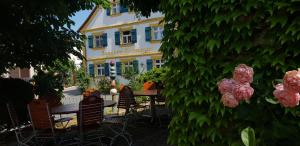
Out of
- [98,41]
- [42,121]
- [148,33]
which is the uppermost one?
[148,33]

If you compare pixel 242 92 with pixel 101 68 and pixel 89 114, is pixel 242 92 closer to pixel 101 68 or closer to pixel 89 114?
pixel 89 114

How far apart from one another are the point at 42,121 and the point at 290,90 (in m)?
5.48

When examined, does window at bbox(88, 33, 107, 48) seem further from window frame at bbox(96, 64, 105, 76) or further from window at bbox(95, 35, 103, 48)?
window frame at bbox(96, 64, 105, 76)

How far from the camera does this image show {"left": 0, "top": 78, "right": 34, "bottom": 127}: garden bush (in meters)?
10.0

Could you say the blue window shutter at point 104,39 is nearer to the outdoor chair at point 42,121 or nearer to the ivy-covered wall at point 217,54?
the outdoor chair at point 42,121

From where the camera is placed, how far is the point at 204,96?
3543 millimetres

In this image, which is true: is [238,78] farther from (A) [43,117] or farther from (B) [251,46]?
(A) [43,117]

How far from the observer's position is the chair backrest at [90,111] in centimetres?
649

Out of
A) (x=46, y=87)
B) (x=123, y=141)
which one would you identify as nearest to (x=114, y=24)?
(x=46, y=87)

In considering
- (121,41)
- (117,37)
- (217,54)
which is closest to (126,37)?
(121,41)

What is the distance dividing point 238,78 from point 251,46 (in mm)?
1470

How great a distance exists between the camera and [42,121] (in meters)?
6.71

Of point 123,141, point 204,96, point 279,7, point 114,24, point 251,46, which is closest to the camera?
point 279,7

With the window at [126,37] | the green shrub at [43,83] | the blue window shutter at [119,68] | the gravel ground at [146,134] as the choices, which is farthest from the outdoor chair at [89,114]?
the window at [126,37]
